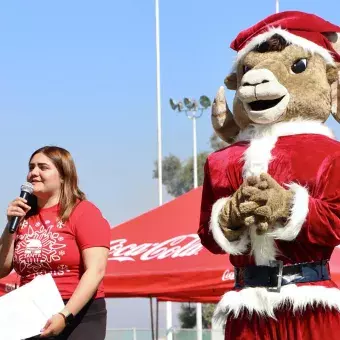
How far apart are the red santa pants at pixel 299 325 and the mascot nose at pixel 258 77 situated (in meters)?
0.95

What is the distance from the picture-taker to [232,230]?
146 inches

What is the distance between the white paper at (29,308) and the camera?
412 centimetres

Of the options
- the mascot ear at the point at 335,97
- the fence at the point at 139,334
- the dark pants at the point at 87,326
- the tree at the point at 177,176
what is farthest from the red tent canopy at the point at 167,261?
the tree at the point at 177,176

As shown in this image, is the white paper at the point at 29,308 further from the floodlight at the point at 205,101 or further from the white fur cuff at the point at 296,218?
the floodlight at the point at 205,101

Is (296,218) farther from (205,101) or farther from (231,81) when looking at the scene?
(205,101)

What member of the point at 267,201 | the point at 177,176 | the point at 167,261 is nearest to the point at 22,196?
the point at 267,201

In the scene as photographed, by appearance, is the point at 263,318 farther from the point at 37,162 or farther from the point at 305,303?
the point at 37,162

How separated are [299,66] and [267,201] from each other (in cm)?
75

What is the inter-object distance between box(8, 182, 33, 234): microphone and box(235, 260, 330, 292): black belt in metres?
1.19

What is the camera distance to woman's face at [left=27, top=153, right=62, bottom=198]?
4.38m

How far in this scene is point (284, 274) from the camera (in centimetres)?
369

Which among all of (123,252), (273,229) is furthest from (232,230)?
(123,252)

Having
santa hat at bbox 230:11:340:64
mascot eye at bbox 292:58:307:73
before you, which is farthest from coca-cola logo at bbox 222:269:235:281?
mascot eye at bbox 292:58:307:73

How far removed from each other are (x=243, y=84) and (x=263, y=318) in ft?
3.25
